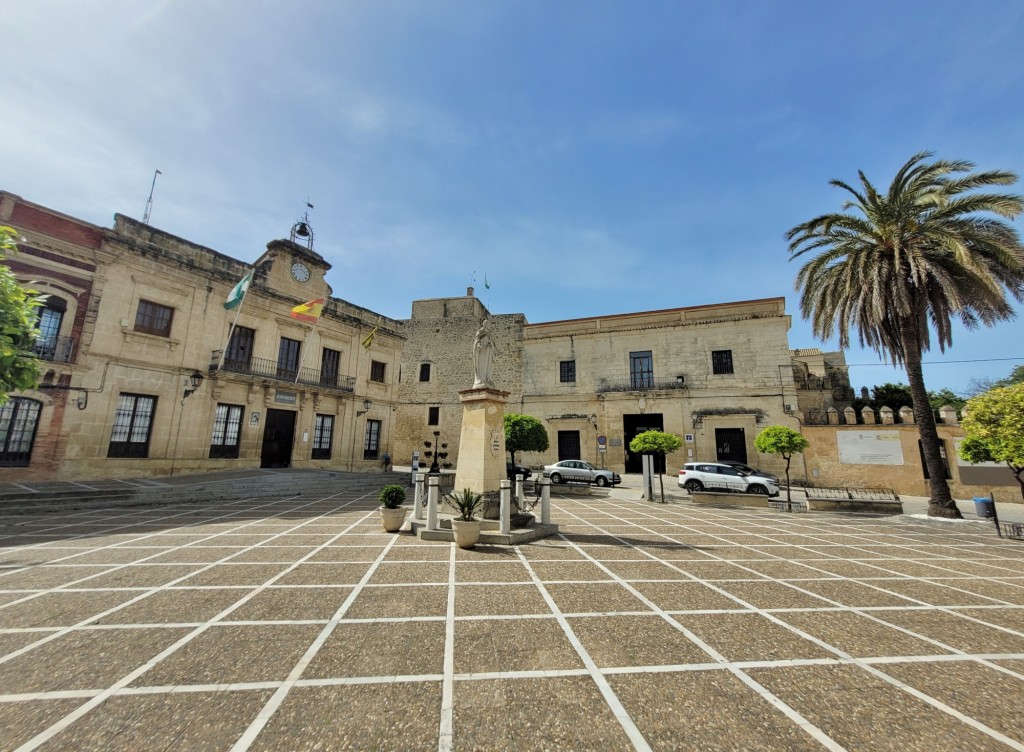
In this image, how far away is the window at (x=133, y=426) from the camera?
1371cm

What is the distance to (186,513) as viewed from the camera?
10.0 m

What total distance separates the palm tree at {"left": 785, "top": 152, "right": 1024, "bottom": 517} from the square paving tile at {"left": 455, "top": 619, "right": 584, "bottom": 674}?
562 inches

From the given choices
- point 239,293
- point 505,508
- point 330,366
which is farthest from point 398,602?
point 330,366

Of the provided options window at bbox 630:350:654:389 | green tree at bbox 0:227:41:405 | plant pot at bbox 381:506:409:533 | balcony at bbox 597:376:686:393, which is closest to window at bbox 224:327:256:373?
green tree at bbox 0:227:41:405

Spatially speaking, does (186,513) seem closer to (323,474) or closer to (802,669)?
(323,474)

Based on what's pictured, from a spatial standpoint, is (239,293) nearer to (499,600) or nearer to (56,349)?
(56,349)

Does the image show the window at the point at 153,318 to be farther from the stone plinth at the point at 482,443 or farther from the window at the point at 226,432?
the stone plinth at the point at 482,443

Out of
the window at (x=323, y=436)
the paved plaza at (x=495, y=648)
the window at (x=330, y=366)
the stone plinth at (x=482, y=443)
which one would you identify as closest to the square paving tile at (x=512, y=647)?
the paved plaza at (x=495, y=648)

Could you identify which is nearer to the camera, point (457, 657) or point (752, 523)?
point (457, 657)

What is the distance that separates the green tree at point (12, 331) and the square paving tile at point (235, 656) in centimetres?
791

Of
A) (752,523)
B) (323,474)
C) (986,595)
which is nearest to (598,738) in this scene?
(986,595)

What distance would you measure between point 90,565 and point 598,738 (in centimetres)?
728

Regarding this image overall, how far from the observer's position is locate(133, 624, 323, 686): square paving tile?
308cm

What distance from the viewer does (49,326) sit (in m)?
12.6
